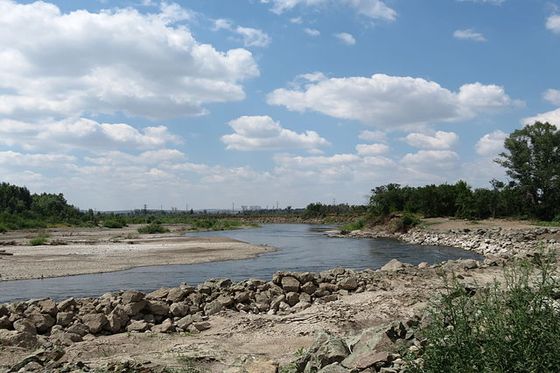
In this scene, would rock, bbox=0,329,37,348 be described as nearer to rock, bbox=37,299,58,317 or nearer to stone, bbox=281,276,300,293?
rock, bbox=37,299,58,317

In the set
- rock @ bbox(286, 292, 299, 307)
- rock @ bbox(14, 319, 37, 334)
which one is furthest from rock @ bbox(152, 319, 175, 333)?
rock @ bbox(286, 292, 299, 307)

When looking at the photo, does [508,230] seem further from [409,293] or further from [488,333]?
[488,333]

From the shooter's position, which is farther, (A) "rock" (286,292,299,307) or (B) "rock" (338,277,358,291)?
(B) "rock" (338,277,358,291)

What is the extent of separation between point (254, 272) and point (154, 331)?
15863mm

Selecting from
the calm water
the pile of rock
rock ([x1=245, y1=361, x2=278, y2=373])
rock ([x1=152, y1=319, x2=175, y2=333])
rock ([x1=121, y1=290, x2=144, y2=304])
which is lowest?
the calm water

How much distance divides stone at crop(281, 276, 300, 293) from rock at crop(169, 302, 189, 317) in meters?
3.73

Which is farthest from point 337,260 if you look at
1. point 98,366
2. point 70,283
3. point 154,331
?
point 98,366

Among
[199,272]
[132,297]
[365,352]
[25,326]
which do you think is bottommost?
[199,272]

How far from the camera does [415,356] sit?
6457 mm

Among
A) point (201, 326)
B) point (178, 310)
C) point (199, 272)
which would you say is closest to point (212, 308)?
point (178, 310)

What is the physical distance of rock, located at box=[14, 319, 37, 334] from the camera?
13.1m

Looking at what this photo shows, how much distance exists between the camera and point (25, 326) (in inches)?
523

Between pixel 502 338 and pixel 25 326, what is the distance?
39.5ft

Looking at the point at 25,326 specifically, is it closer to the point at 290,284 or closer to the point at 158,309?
the point at 158,309
